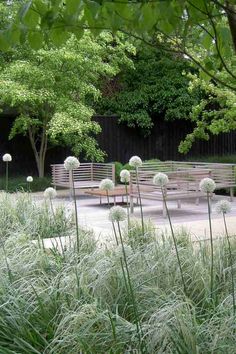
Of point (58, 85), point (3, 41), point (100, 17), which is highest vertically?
point (58, 85)

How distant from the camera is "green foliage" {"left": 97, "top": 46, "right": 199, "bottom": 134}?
23172mm

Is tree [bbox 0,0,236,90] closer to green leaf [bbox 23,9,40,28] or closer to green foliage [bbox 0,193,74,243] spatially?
green leaf [bbox 23,9,40,28]

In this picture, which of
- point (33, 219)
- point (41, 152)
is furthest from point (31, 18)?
point (41, 152)

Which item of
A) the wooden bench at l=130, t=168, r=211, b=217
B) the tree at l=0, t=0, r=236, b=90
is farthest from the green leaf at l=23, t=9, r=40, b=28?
the wooden bench at l=130, t=168, r=211, b=217

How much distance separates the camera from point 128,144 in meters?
23.6

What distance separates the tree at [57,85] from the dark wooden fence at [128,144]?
0.95m

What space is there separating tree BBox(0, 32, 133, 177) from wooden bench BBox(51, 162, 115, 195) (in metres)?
1.13

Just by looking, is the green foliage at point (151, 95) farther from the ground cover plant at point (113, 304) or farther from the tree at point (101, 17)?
the tree at point (101, 17)

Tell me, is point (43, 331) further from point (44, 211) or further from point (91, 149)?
point (91, 149)

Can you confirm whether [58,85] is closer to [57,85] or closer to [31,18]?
[57,85]

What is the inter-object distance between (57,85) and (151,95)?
18.9 feet

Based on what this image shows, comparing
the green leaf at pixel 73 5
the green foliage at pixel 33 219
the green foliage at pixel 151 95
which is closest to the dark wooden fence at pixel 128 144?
the green foliage at pixel 151 95

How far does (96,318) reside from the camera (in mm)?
3404

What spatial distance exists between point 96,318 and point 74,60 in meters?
15.0
